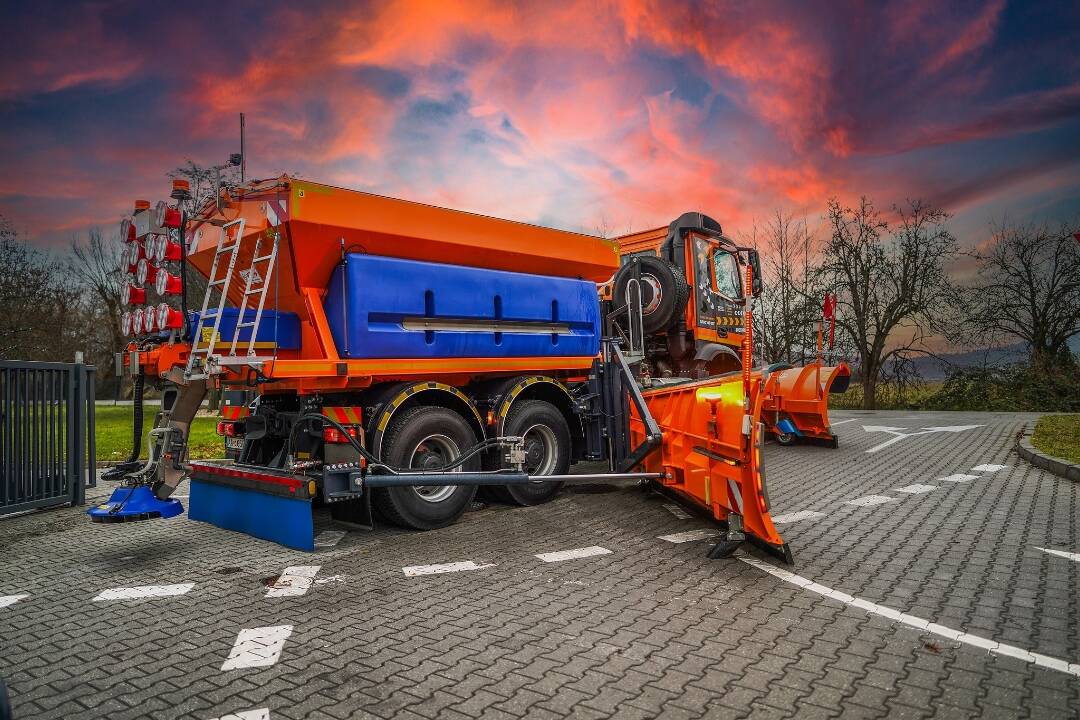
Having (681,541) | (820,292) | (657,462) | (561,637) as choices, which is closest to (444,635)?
(561,637)

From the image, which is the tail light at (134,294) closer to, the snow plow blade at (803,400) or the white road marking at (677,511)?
the white road marking at (677,511)

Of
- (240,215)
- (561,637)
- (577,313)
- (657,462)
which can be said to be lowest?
(561,637)

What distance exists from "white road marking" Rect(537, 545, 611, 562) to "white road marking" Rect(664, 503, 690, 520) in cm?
119

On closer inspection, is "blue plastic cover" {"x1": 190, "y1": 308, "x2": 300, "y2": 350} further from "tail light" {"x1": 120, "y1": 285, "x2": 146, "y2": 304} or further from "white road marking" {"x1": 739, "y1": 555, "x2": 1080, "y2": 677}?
"white road marking" {"x1": 739, "y1": 555, "x2": 1080, "y2": 677}

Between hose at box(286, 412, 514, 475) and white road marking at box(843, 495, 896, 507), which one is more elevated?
hose at box(286, 412, 514, 475)

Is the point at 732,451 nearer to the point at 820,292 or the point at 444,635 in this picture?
the point at 444,635

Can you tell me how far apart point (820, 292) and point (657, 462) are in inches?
708

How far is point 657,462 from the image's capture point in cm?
623

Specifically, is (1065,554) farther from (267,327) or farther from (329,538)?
(267,327)

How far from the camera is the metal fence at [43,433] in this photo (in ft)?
20.9

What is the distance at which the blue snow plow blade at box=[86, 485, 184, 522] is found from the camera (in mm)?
A: 4617

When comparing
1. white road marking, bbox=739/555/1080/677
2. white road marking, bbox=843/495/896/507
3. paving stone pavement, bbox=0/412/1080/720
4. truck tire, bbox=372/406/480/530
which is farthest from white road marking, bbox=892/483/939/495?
truck tire, bbox=372/406/480/530

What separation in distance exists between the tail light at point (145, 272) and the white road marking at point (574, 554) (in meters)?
3.51

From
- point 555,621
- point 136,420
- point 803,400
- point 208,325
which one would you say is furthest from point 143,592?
point 803,400
